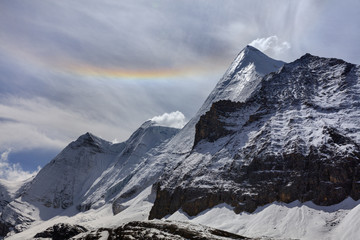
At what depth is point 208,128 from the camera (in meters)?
182

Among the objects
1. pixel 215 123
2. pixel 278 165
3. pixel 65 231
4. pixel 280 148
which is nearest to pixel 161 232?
pixel 278 165

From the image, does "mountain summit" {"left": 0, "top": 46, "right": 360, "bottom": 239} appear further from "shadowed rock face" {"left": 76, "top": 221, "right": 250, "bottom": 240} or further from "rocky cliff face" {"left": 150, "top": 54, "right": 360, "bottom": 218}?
"shadowed rock face" {"left": 76, "top": 221, "right": 250, "bottom": 240}

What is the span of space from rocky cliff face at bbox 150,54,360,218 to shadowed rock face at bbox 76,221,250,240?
39.7 m

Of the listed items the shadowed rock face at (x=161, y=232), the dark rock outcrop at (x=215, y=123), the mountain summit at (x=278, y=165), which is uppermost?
the dark rock outcrop at (x=215, y=123)

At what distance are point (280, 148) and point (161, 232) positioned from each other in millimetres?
68432

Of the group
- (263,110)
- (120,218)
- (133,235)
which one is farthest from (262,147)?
(120,218)

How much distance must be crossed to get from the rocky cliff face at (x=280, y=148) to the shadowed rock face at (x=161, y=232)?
39746mm

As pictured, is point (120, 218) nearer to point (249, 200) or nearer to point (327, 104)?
point (249, 200)

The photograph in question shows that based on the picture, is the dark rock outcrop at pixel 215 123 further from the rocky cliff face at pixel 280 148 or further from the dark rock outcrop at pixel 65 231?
the dark rock outcrop at pixel 65 231

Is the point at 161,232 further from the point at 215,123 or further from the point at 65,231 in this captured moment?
the point at 215,123

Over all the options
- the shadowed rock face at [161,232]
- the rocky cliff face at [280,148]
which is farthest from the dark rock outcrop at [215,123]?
the shadowed rock face at [161,232]

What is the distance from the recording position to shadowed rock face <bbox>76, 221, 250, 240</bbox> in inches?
3132

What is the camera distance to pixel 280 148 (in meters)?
135

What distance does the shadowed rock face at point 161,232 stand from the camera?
261ft
